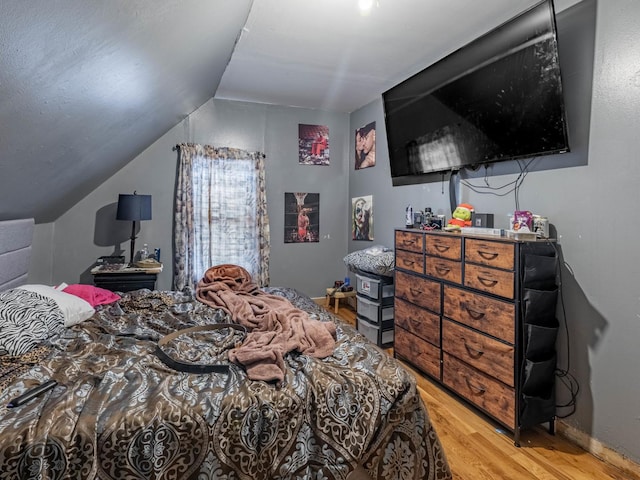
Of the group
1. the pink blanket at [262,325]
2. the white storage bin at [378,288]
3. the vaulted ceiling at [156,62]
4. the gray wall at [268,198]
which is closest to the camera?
the vaulted ceiling at [156,62]

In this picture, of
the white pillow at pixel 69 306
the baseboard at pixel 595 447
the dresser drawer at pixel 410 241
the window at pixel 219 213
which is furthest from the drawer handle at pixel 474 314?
→ the window at pixel 219 213

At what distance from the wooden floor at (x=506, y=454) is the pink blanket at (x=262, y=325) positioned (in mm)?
950

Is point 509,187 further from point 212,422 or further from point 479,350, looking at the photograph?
point 212,422

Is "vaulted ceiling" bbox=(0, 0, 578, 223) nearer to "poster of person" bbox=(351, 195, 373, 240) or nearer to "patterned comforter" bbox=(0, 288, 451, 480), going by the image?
"patterned comforter" bbox=(0, 288, 451, 480)

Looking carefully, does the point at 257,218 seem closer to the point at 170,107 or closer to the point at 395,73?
the point at 170,107

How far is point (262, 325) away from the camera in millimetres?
1935

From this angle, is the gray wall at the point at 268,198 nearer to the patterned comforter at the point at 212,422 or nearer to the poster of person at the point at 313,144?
the poster of person at the point at 313,144

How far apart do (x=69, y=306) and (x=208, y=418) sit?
1326mm

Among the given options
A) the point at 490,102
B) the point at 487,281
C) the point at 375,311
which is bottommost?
the point at 375,311

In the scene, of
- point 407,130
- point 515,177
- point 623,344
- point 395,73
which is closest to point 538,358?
point 623,344

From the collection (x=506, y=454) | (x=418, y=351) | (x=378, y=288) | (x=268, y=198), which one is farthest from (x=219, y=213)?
(x=506, y=454)

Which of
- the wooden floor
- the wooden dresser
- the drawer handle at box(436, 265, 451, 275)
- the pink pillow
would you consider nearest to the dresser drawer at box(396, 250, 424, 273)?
the wooden dresser

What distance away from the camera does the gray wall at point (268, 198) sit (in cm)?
381

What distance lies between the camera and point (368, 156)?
4.35 meters
